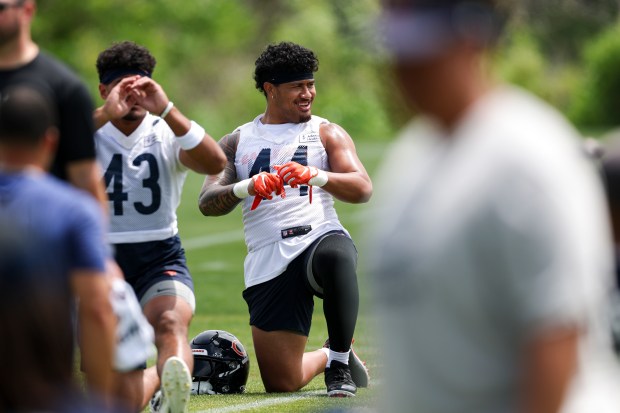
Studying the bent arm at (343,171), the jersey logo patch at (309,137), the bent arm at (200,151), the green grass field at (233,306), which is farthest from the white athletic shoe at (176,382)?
the jersey logo patch at (309,137)

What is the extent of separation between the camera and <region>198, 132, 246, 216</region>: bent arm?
25.6 ft

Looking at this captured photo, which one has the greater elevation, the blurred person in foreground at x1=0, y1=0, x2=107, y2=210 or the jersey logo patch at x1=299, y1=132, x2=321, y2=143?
the jersey logo patch at x1=299, y1=132, x2=321, y2=143

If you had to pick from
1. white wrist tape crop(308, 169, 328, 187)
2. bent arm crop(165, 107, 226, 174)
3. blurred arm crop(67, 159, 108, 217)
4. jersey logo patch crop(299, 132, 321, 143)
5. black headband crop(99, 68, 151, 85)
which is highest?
black headband crop(99, 68, 151, 85)

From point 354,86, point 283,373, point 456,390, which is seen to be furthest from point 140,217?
point 354,86

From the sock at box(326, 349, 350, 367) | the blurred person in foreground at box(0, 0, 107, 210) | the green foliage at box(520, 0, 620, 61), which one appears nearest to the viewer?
the blurred person in foreground at box(0, 0, 107, 210)

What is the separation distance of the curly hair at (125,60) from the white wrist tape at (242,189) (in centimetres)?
92

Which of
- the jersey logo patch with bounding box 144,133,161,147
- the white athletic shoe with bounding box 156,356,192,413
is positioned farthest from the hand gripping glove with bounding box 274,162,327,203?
the white athletic shoe with bounding box 156,356,192,413

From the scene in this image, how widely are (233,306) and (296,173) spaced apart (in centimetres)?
490

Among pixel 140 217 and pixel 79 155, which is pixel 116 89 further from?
pixel 79 155

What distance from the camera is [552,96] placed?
50.2 m

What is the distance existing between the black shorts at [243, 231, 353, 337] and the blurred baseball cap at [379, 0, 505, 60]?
5197 millimetres

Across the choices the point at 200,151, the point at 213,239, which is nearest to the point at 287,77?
the point at 200,151

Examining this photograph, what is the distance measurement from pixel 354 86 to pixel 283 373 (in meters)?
43.6

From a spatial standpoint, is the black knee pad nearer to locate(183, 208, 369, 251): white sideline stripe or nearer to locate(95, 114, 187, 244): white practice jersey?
locate(95, 114, 187, 244): white practice jersey
